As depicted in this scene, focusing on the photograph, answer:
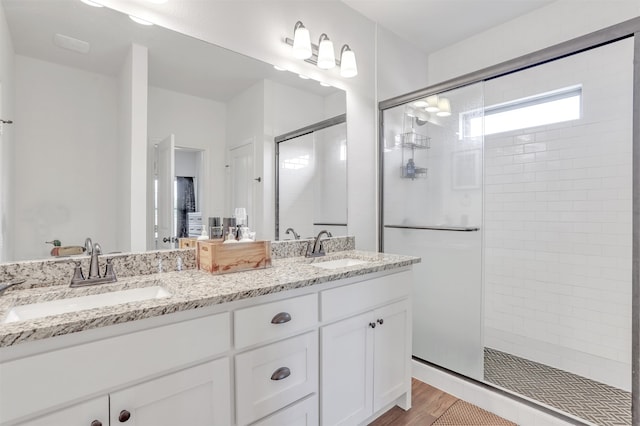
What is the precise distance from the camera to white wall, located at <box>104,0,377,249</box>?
164 cm

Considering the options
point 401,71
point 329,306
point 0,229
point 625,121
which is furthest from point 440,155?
point 0,229

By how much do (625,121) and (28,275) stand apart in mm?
3343

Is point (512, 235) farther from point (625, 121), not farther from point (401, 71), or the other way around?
point (401, 71)

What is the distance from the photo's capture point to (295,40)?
1.98 m

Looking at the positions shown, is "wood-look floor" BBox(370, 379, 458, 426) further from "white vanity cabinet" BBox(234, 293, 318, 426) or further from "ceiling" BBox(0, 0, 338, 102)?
Result: "ceiling" BBox(0, 0, 338, 102)

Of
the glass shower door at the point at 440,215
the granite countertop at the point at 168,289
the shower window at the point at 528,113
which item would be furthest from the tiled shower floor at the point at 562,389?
the shower window at the point at 528,113

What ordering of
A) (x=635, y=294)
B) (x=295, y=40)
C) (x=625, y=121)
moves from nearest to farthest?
(x=635, y=294) → (x=295, y=40) → (x=625, y=121)

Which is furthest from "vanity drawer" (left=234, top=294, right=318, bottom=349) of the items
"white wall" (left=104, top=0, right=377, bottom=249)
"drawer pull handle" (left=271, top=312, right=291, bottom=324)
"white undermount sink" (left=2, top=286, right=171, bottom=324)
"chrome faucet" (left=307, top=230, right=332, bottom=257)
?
"white wall" (left=104, top=0, right=377, bottom=249)

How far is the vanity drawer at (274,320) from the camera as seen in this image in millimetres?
1169

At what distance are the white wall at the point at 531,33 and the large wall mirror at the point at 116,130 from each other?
6.28 feet

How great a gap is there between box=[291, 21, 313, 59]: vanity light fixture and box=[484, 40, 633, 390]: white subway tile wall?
175 centimetres

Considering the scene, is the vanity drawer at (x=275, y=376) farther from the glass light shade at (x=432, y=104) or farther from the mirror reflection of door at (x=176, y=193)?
the glass light shade at (x=432, y=104)

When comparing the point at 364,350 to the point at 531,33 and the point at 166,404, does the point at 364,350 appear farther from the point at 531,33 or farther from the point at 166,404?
the point at 531,33

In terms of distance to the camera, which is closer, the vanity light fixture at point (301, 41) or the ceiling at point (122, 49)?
the ceiling at point (122, 49)
